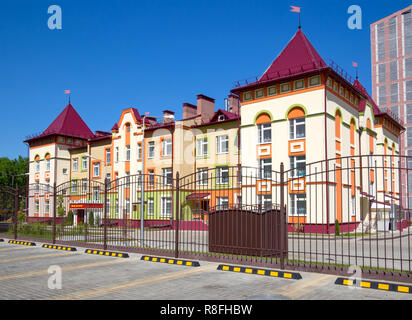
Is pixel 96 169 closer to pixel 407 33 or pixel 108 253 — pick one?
pixel 108 253

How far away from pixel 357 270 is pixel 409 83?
7949 centimetres

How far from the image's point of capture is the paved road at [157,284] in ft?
26.7

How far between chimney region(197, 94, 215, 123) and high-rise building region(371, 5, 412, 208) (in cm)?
5071

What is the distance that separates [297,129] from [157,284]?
23358mm

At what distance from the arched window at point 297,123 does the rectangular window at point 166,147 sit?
14781 millimetres

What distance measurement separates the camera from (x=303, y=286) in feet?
29.8

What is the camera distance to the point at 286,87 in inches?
1214

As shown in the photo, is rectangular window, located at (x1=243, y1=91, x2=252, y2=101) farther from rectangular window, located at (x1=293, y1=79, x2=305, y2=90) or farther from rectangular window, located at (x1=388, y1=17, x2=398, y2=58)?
rectangular window, located at (x1=388, y1=17, x2=398, y2=58)

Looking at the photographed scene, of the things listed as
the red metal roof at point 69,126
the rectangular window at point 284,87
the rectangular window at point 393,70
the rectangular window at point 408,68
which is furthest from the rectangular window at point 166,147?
the rectangular window at point 408,68

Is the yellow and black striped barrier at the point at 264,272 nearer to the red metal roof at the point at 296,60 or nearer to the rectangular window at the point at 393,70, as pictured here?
the red metal roof at the point at 296,60

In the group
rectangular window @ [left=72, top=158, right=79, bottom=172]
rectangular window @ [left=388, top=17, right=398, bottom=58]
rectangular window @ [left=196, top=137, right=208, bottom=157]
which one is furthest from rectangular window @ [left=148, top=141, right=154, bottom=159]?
rectangular window @ [left=388, top=17, right=398, bottom=58]

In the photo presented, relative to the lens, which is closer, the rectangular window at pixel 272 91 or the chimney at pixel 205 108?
the rectangular window at pixel 272 91
